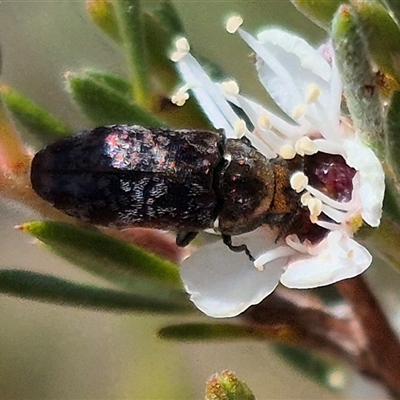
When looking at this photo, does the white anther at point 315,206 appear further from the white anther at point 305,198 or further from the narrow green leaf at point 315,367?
the narrow green leaf at point 315,367

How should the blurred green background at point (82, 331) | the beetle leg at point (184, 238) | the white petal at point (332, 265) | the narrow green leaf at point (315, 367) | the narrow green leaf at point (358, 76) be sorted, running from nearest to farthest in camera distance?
the narrow green leaf at point (358, 76)
the white petal at point (332, 265)
the beetle leg at point (184, 238)
the narrow green leaf at point (315, 367)
the blurred green background at point (82, 331)

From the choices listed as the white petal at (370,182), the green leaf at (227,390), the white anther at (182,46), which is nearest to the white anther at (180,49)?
the white anther at (182,46)

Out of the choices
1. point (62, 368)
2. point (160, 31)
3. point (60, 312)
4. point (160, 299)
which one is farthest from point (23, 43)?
point (160, 299)

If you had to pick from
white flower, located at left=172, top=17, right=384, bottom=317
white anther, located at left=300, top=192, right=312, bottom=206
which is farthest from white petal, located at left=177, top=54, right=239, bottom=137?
white anther, located at left=300, top=192, right=312, bottom=206

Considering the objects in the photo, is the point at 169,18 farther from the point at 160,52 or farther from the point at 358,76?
the point at 358,76

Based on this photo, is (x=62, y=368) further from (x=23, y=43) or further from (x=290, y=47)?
(x=290, y=47)
